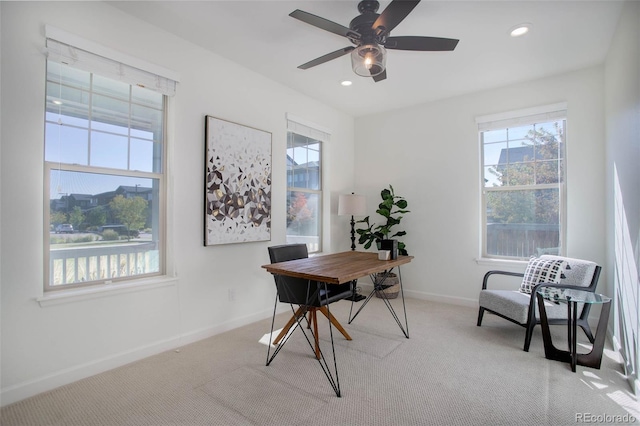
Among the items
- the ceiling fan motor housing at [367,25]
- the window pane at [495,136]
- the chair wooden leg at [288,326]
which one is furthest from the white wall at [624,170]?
the chair wooden leg at [288,326]

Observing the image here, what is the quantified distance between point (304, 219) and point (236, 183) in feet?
4.44

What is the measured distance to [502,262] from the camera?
4.04m

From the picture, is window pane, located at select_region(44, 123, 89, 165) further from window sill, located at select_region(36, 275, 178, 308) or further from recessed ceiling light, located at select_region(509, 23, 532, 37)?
recessed ceiling light, located at select_region(509, 23, 532, 37)

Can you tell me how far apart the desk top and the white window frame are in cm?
143

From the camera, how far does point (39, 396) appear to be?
214 centimetres

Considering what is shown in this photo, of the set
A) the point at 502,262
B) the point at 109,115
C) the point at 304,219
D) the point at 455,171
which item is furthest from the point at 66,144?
the point at 502,262

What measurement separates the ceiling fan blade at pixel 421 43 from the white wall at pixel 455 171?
7.35 ft

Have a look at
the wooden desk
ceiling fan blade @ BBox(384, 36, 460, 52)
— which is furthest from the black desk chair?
ceiling fan blade @ BBox(384, 36, 460, 52)

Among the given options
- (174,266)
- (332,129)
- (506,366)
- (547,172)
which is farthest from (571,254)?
(174,266)

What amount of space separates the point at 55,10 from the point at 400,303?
14.7 ft

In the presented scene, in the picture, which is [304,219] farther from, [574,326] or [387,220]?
[574,326]

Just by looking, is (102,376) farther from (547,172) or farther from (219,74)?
(547,172)

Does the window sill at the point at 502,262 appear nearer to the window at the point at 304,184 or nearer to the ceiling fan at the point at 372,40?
the window at the point at 304,184

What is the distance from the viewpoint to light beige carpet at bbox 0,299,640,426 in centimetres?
193
